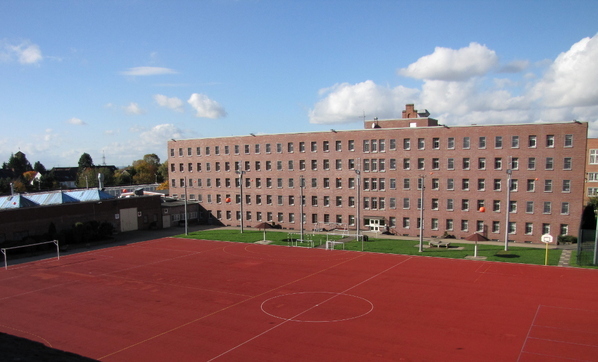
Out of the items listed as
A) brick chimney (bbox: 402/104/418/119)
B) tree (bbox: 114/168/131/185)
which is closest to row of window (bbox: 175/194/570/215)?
brick chimney (bbox: 402/104/418/119)

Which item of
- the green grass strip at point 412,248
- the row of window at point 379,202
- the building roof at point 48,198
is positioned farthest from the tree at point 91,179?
the green grass strip at point 412,248

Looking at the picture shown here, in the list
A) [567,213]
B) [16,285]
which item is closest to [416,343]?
[16,285]

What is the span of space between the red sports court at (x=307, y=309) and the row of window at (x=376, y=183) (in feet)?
47.7

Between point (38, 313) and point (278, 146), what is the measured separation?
131 feet

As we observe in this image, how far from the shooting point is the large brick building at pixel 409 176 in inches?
1773

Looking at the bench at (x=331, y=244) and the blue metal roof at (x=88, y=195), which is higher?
the blue metal roof at (x=88, y=195)

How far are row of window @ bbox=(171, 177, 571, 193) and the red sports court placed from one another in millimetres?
14528

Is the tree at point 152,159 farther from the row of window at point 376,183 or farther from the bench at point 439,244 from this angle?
the bench at point 439,244

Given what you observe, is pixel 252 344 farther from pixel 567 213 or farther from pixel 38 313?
pixel 567 213

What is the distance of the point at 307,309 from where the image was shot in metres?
24.0

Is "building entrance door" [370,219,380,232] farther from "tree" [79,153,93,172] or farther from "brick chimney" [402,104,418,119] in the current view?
"tree" [79,153,93,172]

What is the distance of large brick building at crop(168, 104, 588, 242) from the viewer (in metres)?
45.0

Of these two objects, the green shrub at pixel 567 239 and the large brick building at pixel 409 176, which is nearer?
the green shrub at pixel 567 239

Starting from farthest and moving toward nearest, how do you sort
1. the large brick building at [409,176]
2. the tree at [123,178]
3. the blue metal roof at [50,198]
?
the tree at [123,178], the blue metal roof at [50,198], the large brick building at [409,176]
